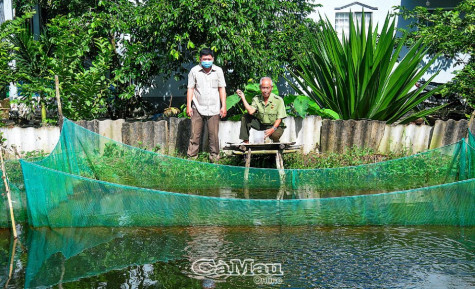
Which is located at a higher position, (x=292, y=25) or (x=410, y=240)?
(x=292, y=25)

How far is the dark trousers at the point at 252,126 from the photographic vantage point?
8844 mm

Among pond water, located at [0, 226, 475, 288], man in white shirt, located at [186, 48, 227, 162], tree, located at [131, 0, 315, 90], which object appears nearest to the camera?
pond water, located at [0, 226, 475, 288]

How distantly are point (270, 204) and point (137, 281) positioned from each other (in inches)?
61.1

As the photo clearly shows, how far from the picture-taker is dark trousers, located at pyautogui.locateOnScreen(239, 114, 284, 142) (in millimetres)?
8844

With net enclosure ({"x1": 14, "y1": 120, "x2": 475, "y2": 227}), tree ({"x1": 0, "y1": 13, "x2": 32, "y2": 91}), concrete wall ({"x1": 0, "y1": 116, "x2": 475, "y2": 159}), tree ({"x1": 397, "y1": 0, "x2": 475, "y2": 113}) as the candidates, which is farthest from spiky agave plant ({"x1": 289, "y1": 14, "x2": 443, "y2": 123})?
tree ({"x1": 0, "y1": 13, "x2": 32, "y2": 91})

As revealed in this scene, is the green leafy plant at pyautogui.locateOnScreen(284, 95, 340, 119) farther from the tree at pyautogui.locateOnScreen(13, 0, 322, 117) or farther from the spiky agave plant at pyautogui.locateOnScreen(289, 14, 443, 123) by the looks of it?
the tree at pyautogui.locateOnScreen(13, 0, 322, 117)

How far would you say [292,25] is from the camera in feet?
41.5

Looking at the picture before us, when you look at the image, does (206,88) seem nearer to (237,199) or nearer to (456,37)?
(237,199)

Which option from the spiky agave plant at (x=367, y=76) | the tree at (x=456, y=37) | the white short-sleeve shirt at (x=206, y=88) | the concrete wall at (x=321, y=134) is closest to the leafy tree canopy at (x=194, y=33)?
the spiky agave plant at (x=367, y=76)

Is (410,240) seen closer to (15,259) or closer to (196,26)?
(15,259)

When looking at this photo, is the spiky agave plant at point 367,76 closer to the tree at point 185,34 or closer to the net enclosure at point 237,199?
the tree at point 185,34

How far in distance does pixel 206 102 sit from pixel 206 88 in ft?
0.71

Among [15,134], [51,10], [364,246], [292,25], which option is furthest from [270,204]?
[51,10]

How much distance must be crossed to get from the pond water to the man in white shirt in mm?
2903
